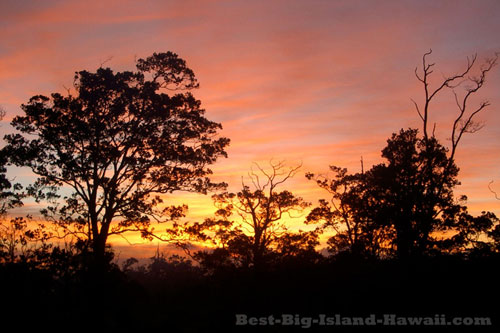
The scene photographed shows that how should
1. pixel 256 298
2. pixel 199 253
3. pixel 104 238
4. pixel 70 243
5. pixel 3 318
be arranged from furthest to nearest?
pixel 199 253 → pixel 256 298 → pixel 104 238 → pixel 70 243 → pixel 3 318

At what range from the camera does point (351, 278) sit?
25.1 metres

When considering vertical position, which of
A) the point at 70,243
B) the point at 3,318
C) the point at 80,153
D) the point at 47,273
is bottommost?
the point at 3,318

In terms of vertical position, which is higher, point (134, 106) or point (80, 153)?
point (134, 106)

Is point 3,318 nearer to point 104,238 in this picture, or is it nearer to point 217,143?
point 104,238

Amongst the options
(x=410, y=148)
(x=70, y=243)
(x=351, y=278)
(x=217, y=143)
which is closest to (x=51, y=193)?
(x=70, y=243)

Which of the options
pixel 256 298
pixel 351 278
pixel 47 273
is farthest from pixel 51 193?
pixel 351 278

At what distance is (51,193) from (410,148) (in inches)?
1057

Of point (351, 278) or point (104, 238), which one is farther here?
point (351, 278)

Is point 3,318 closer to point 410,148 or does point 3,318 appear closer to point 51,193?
point 51,193

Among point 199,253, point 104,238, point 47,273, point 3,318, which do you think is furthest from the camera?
point 199,253

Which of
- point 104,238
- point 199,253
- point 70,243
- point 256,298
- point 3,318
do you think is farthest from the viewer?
point 199,253

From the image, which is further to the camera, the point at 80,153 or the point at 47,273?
the point at 80,153

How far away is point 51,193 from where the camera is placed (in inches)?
942

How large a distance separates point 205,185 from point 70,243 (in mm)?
8983
